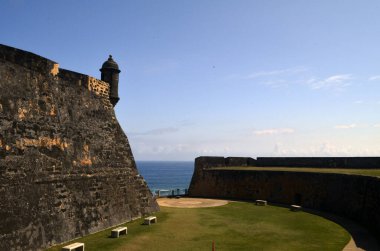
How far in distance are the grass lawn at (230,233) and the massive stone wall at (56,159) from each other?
1064 millimetres

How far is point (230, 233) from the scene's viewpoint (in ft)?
47.9

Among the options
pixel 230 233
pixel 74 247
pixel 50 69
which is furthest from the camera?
pixel 50 69

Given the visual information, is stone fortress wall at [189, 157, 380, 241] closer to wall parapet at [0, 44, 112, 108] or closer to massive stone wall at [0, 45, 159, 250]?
massive stone wall at [0, 45, 159, 250]

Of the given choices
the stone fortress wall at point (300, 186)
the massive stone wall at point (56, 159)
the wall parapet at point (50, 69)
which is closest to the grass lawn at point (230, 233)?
the massive stone wall at point (56, 159)

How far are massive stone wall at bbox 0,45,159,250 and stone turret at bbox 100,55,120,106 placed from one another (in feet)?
2.01

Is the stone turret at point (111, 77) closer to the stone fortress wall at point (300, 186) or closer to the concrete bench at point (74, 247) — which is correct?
the concrete bench at point (74, 247)

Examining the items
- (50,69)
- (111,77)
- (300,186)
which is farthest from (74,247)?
(300,186)

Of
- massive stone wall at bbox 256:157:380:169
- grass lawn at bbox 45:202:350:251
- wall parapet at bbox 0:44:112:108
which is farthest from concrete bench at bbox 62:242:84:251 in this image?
massive stone wall at bbox 256:157:380:169

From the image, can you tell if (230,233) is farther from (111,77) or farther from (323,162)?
(323,162)

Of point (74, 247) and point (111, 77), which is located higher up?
point (111, 77)

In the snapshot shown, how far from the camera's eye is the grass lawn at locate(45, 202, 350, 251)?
12.5 m

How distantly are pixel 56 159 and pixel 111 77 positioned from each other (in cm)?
731

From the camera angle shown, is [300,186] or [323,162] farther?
[323,162]

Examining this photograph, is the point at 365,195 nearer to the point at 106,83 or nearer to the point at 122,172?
the point at 122,172
